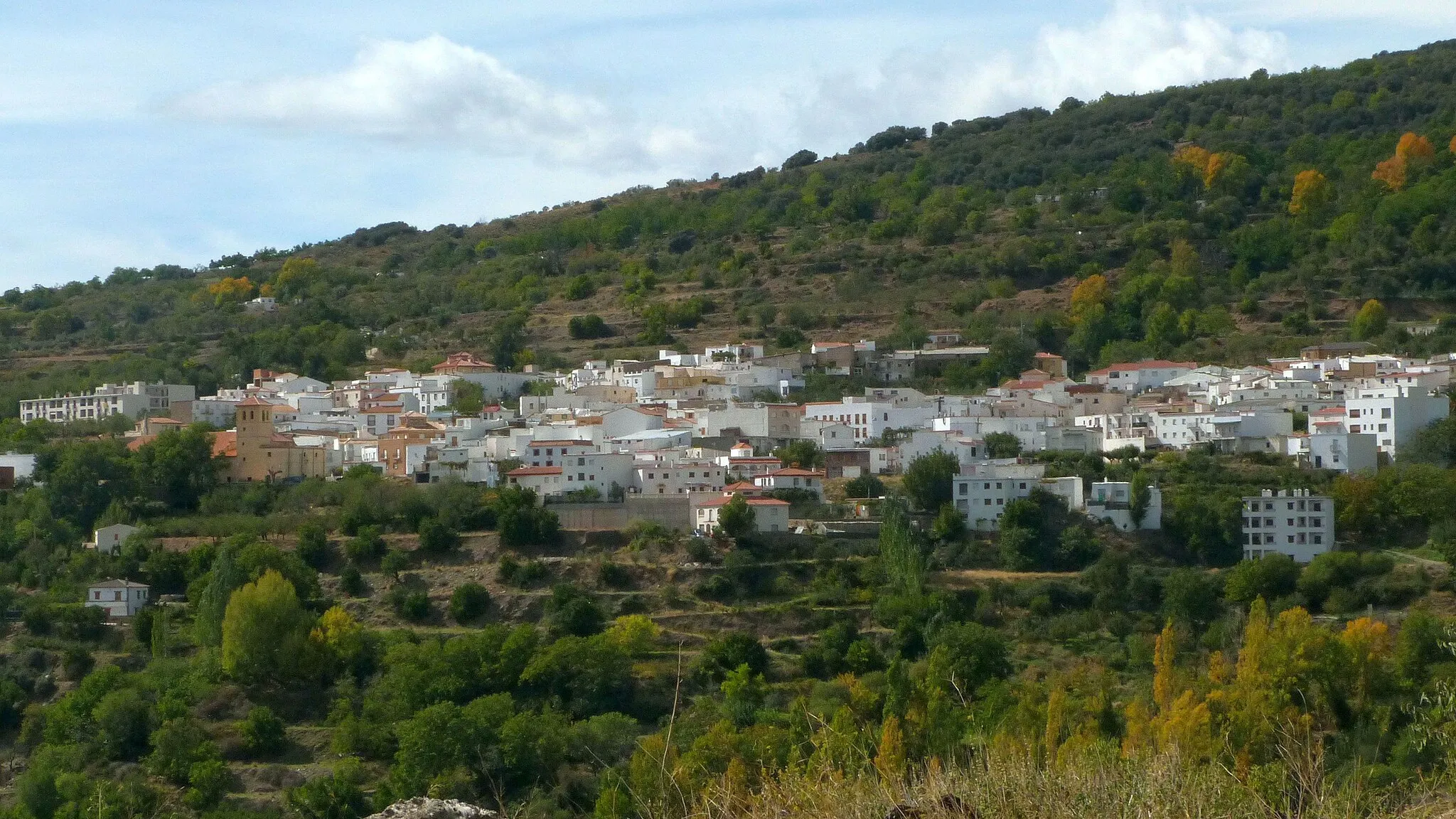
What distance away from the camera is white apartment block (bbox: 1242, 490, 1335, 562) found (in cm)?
3097

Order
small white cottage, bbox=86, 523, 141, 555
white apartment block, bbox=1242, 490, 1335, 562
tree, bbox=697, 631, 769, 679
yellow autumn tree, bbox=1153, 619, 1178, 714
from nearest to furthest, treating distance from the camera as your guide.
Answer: yellow autumn tree, bbox=1153, 619, 1178, 714
tree, bbox=697, 631, 769, 679
white apartment block, bbox=1242, 490, 1335, 562
small white cottage, bbox=86, 523, 141, 555

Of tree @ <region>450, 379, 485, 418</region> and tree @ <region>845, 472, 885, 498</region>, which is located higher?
tree @ <region>450, 379, 485, 418</region>

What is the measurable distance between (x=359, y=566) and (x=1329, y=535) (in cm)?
1372

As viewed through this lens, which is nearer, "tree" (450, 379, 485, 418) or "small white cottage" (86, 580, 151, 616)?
"small white cottage" (86, 580, 151, 616)

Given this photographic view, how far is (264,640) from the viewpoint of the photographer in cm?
2867

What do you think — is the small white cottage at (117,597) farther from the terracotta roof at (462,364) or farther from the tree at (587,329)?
the tree at (587,329)

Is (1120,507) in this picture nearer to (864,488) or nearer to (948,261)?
(864,488)

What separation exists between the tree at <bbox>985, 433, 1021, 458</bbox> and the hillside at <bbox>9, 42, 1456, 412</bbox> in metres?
6.98

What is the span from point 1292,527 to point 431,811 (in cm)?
2378

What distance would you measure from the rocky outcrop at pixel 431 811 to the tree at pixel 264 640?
19655mm

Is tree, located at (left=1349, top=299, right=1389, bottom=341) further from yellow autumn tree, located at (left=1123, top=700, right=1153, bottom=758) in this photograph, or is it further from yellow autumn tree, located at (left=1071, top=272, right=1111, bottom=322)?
yellow autumn tree, located at (left=1123, top=700, right=1153, bottom=758)

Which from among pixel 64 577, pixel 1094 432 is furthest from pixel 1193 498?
pixel 64 577

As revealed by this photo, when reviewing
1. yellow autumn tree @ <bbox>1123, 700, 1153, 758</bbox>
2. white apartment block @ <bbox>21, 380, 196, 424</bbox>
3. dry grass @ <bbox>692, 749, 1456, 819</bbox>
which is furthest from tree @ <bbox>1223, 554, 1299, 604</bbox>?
white apartment block @ <bbox>21, 380, 196, 424</bbox>

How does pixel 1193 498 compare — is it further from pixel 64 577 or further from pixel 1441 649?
pixel 64 577
